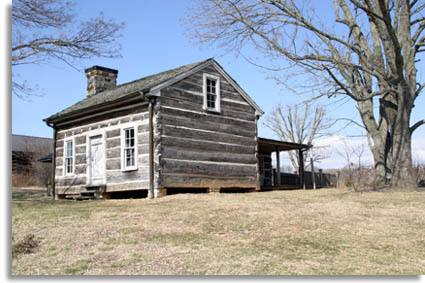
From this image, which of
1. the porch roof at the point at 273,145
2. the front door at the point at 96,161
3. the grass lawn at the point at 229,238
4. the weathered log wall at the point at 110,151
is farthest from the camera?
the porch roof at the point at 273,145

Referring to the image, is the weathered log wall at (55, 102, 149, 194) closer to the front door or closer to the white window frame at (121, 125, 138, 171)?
the white window frame at (121, 125, 138, 171)

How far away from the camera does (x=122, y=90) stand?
17.8m

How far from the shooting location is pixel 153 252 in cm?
697

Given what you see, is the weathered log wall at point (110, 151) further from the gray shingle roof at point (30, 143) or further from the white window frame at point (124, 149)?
the gray shingle roof at point (30, 143)

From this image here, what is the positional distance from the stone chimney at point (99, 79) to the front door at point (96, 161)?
16.1 ft

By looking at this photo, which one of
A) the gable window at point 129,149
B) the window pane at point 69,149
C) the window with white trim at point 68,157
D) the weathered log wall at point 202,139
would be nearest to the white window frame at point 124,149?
the gable window at point 129,149

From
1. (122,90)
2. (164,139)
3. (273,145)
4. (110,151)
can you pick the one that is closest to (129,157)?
(110,151)

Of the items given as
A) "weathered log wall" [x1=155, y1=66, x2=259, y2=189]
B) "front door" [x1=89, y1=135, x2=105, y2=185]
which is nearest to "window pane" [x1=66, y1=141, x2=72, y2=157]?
"front door" [x1=89, y1=135, x2=105, y2=185]

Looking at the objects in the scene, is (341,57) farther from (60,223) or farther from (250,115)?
(60,223)

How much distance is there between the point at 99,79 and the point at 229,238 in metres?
15.3

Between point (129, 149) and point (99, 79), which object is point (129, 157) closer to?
point (129, 149)

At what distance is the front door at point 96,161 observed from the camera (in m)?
16.2

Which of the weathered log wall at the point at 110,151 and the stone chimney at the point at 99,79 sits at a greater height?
the stone chimney at the point at 99,79

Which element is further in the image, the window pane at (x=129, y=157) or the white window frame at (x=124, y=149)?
the window pane at (x=129, y=157)
